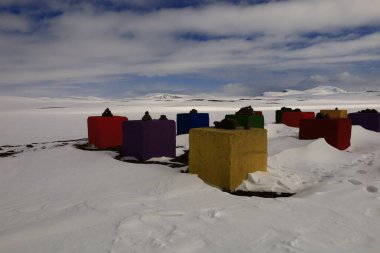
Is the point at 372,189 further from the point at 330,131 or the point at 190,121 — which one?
the point at 190,121

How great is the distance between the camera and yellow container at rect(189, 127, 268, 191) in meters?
→ 5.34

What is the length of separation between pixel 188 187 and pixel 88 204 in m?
1.42

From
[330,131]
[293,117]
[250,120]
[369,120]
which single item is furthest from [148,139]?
[293,117]

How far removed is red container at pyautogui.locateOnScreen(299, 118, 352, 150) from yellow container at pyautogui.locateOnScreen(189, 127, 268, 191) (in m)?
3.79

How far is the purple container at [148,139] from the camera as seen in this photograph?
7.88 metres

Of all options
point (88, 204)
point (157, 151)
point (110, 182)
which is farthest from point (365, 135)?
point (88, 204)

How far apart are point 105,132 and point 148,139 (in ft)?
7.75

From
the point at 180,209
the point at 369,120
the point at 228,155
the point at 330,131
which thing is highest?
the point at 369,120

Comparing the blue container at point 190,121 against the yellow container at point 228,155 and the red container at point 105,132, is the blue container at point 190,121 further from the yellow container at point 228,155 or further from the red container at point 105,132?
the yellow container at point 228,155

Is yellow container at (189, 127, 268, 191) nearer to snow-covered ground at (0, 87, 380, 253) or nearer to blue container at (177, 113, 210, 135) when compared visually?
snow-covered ground at (0, 87, 380, 253)

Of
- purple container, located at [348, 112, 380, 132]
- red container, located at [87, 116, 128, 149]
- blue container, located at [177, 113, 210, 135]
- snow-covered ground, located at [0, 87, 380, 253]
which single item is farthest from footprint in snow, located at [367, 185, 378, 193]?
purple container, located at [348, 112, 380, 132]

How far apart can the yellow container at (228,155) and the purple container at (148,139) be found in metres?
2.11

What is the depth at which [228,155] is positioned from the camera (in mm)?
5332

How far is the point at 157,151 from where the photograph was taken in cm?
802
